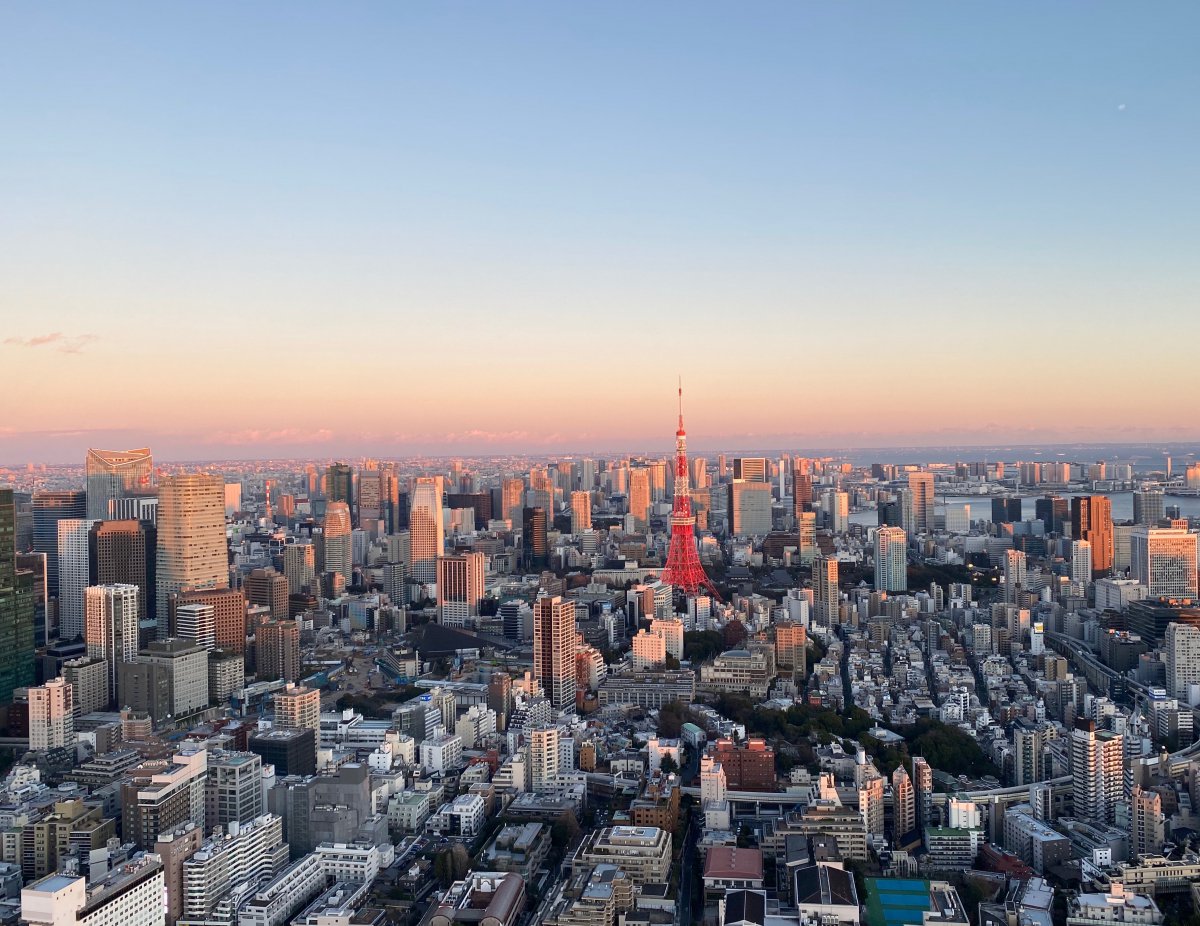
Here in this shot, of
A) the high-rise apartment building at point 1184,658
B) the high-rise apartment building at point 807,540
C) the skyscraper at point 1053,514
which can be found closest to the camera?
the high-rise apartment building at point 1184,658

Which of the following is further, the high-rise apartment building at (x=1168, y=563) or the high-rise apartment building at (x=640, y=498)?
the high-rise apartment building at (x=640, y=498)

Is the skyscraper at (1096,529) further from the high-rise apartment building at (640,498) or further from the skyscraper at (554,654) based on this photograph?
the skyscraper at (554,654)

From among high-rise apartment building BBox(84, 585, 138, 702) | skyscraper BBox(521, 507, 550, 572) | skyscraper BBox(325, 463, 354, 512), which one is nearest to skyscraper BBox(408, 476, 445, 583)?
skyscraper BBox(521, 507, 550, 572)

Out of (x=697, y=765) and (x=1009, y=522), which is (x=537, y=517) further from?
(x=697, y=765)

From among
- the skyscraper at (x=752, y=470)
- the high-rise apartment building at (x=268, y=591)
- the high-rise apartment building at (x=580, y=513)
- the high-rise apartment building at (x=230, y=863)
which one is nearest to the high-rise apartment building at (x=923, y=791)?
the high-rise apartment building at (x=230, y=863)

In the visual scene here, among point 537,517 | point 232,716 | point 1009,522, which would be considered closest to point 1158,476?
point 1009,522

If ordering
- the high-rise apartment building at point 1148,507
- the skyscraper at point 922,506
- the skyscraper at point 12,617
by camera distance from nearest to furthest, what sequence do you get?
the skyscraper at point 12,617 < the high-rise apartment building at point 1148,507 < the skyscraper at point 922,506
